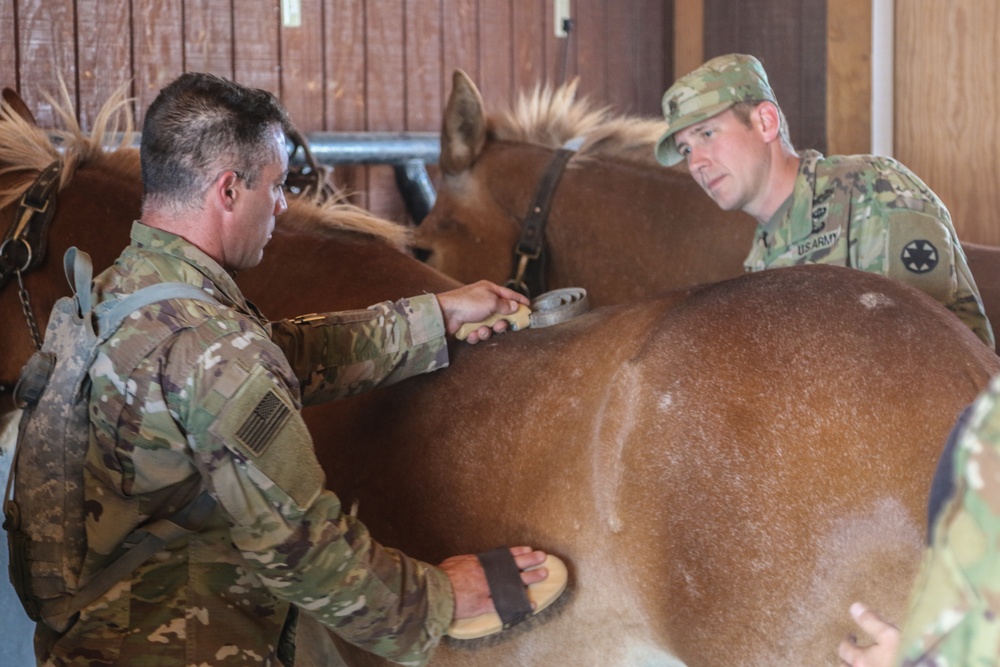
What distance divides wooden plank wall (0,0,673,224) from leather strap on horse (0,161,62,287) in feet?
5.06

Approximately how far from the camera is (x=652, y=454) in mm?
1703

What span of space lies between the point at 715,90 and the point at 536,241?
132 centimetres

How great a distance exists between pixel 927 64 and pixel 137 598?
3582 millimetres

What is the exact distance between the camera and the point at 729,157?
2.56 meters

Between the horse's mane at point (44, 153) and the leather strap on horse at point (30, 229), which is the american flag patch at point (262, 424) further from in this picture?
the horse's mane at point (44, 153)

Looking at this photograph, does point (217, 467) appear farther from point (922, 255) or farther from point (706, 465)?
point (922, 255)

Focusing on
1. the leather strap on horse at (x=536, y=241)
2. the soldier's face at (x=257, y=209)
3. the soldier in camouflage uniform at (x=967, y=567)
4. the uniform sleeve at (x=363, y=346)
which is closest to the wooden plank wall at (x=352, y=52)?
the leather strap on horse at (x=536, y=241)

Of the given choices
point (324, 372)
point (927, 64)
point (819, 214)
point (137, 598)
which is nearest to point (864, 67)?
point (927, 64)

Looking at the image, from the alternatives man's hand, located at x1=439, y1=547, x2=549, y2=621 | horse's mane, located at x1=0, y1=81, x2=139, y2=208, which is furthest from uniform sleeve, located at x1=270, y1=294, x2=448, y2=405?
horse's mane, located at x1=0, y1=81, x2=139, y2=208

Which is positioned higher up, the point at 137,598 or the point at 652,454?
the point at 652,454

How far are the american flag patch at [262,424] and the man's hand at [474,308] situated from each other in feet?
2.18

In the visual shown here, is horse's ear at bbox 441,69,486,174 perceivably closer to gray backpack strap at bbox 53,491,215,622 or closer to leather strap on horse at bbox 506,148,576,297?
leather strap on horse at bbox 506,148,576,297

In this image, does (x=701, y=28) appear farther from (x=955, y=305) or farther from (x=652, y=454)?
(x=652, y=454)

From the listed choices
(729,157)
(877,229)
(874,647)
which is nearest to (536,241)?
(729,157)
